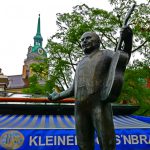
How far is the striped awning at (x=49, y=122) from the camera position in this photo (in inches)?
298

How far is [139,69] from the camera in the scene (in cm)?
1502

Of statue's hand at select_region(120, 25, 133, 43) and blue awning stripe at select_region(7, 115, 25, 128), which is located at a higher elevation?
statue's hand at select_region(120, 25, 133, 43)

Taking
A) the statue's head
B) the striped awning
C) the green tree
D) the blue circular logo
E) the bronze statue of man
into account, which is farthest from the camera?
the green tree

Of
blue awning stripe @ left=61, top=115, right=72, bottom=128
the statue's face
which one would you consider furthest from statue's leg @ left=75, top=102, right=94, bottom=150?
blue awning stripe @ left=61, top=115, right=72, bottom=128

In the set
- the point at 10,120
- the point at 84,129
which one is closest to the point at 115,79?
the point at 84,129

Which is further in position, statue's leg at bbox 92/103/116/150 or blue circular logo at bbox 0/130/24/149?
blue circular logo at bbox 0/130/24/149

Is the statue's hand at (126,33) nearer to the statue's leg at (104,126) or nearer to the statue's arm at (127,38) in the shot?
the statue's arm at (127,38)

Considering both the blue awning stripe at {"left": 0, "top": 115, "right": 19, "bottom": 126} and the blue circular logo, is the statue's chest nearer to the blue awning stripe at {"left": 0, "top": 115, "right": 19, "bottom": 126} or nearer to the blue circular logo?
the blue circular logo

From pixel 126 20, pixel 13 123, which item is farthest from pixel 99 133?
pixel 13 123

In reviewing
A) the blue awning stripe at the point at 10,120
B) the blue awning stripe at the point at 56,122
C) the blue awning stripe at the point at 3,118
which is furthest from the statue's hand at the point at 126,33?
the blue awning stripe at the point at 3,118

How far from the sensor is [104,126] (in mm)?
3303

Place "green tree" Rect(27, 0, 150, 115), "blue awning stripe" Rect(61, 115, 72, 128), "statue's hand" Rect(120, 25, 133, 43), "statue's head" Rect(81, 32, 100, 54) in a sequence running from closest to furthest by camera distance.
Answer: "statue's hand" Rect(120, 25, 133, 43), "statue's head" Rect(81, 32, 100, 54), "blue awning stripe" Rect(61, 115, 72, 128), "green tree" Rect(27, 0, 150, 115)

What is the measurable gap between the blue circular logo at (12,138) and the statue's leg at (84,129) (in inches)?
155

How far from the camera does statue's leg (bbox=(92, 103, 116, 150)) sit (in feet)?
10.8
